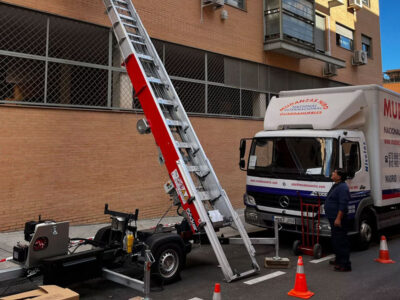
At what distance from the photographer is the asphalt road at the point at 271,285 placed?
5109mm

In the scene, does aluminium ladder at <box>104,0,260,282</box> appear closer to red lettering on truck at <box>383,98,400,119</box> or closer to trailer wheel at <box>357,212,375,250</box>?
trailer wheel at <box>357,212,375,250</box>

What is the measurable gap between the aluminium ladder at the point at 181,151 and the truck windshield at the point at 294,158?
210 centimetres

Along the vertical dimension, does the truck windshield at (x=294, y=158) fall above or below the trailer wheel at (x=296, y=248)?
above

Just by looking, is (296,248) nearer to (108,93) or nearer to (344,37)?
(108,93)

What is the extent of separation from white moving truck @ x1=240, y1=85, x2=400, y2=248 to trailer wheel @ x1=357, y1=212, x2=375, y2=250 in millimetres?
21

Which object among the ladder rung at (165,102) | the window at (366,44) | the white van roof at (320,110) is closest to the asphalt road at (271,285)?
the white van roof at (320,110)

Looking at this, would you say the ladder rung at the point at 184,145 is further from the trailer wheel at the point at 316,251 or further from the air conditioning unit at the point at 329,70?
the air conditioning unit at the point at 329,70

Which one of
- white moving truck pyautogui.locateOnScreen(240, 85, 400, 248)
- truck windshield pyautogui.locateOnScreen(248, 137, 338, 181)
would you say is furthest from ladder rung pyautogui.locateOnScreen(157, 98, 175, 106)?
truck windshield pyautogui.locateOnScreen(248, 137, 338, 181)

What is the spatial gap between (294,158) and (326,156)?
0.68m

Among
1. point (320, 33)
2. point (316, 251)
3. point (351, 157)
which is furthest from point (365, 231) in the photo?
point (320, 33)

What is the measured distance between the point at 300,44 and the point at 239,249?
10111mm

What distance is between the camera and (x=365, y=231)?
7.77 m

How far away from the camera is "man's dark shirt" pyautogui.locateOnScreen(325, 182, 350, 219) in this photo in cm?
623

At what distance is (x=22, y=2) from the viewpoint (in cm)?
874
